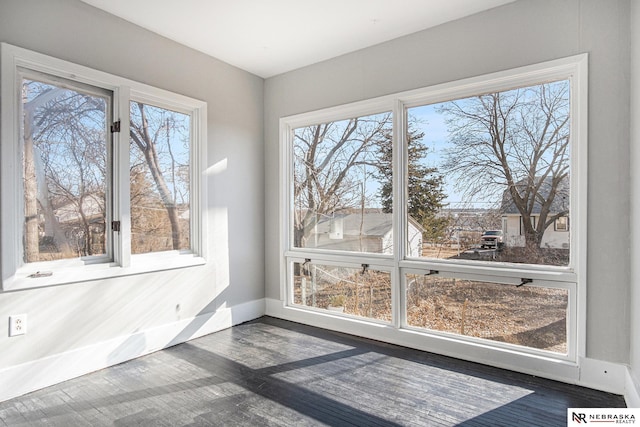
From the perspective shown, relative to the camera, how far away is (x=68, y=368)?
266 centimetres

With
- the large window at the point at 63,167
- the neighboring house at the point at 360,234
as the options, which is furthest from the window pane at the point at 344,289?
the large window at the point at 63,167

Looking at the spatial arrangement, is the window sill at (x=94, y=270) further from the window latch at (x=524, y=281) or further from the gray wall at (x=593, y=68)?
the window latch at (x=524, y=281)

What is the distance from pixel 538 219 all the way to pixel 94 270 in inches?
131

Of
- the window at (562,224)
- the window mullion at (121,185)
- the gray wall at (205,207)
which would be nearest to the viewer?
the gray wall at (205,207)

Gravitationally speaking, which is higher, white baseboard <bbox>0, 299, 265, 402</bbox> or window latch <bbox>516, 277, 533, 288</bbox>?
window latch <bbox>516, 277, 533, 288</bbox>

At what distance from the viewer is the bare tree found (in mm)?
2676

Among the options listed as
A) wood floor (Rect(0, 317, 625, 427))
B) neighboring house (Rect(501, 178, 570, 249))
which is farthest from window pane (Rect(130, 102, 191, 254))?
neighboring house (Rect(501, 178, 570, 249))

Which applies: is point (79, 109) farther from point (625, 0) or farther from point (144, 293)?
point (625, 0)

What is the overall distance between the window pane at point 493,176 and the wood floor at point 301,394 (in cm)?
92

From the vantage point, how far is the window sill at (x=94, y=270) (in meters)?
2.47

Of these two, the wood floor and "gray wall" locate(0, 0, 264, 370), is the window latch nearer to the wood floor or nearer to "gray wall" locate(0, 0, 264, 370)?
the wood floor

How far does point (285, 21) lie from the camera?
3047 millimetres

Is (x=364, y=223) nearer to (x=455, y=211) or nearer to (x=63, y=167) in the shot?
(x=455, y=211)

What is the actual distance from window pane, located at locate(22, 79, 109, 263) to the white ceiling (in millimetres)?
798
